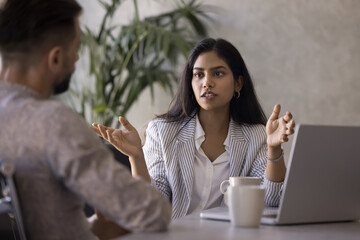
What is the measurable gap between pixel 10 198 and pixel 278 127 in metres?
0.90

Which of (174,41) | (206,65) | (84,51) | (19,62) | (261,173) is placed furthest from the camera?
(84,51)

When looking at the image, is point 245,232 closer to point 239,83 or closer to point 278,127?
point 278,127

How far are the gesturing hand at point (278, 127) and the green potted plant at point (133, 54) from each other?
2.19 metres

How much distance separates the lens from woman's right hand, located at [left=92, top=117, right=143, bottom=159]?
179cm

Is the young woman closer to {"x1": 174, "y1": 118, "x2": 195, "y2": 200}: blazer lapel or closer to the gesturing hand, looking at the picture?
{"x1": 174, "y1": 118, "x2": 195, "y2": 200}: blazer lapel

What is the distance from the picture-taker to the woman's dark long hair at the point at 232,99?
2.38m

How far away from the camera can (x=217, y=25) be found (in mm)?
4074

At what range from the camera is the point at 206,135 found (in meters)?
2.29

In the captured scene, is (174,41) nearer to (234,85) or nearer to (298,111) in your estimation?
(298,111)

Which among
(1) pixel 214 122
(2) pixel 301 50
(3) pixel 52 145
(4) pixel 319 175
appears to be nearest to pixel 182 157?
(1) pixel 214 122

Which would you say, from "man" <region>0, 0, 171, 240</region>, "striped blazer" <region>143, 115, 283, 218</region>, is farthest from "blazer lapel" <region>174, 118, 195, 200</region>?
"man" <region>0, 0, 171, 240</region>

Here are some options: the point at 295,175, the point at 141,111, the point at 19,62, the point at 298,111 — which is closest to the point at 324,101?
the point at 298,111

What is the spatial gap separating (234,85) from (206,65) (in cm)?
17

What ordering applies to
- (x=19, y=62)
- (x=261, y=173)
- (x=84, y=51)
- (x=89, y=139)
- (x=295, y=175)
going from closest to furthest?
(x=89, y=139)
(x=19, y=62)
(x=295, y=175)
(x=261, y=173)
(x=84, y=51)
